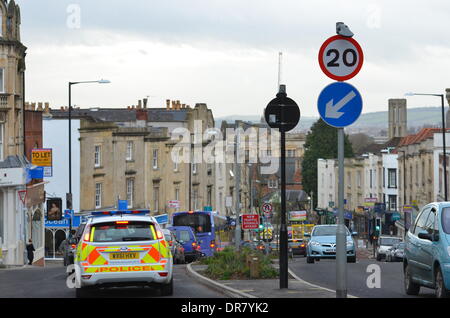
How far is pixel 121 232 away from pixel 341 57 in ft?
19.4

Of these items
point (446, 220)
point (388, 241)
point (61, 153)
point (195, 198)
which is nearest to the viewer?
point (446, 220)

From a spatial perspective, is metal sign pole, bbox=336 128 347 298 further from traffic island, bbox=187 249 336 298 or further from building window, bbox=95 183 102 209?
building window, bbox=95 183 102 209

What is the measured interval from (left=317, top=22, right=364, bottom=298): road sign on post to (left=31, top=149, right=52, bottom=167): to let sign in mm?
36379

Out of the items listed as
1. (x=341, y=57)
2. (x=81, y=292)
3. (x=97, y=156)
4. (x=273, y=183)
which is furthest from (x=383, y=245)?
(x=273, y=183)

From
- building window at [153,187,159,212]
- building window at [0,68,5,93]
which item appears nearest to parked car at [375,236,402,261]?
building window at [0,68,5,93]

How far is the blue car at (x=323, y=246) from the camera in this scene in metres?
37.2

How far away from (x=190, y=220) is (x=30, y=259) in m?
8.58

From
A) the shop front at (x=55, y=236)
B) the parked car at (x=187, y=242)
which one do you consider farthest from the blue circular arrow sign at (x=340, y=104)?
the shop front at (x=55, y=236)

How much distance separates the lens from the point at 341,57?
14.5m

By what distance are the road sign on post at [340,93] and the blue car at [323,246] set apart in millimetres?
22349

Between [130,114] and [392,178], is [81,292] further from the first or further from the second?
[130,114]

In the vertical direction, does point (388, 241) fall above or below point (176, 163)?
below
